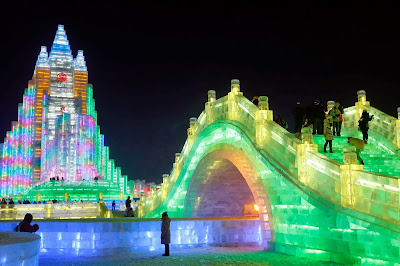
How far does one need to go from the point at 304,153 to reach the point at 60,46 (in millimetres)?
60789

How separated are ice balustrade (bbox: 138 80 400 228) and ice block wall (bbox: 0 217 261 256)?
12.0 feet

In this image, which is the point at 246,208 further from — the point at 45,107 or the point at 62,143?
the point at 45,107

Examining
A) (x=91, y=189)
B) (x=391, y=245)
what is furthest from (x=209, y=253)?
(x=91, y=189)

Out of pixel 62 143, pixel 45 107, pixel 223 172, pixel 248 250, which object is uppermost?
pixel 45 107

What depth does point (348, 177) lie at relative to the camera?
34.6 ft

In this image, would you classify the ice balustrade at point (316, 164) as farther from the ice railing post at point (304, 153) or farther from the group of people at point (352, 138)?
the group of people at point (352, 138)

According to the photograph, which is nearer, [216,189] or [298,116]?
[298,116]

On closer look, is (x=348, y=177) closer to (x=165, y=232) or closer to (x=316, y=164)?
(x=316, y=164)

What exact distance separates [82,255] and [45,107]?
53833 mm

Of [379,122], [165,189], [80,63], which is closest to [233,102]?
[379,122]

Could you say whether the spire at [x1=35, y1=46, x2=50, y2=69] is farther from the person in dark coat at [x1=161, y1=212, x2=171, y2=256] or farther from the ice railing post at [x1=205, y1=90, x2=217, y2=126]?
the person in dark coat at [x1=161, y1=212, x2=171, y2=256]

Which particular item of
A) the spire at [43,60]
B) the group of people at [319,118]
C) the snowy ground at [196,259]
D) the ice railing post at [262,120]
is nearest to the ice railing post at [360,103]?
the group of people at [319,118]

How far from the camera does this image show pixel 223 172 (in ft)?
65.8

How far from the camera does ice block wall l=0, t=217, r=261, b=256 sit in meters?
13.2
